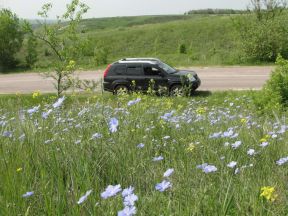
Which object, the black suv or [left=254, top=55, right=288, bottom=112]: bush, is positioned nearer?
[left=254, top=55, right=288, bottom=112]: bush

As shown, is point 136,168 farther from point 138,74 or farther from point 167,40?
point 167,40

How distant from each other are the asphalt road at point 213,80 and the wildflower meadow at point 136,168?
15872 mm

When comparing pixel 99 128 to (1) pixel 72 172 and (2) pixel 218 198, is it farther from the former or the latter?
(2) pixel 218 198

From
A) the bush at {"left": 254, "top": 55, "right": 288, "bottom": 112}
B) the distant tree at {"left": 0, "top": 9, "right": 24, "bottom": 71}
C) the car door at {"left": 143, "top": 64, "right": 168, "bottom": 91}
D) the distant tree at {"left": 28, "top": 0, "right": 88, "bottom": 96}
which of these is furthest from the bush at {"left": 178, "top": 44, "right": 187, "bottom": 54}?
the bush at {"left": 254, "top": 55, "right": 288, "bottom": 112}

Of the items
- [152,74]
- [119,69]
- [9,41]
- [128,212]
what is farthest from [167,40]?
[128,212]

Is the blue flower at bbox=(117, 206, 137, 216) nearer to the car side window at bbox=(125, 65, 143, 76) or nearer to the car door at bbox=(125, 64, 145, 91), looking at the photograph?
the car door at bbox=(125, 64, 145, 91)

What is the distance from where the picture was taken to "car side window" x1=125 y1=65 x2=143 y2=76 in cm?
1809

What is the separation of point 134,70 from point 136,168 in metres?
15.2

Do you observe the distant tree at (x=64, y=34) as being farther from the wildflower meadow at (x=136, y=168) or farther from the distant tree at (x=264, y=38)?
the distant tree at (x=264, y=38)

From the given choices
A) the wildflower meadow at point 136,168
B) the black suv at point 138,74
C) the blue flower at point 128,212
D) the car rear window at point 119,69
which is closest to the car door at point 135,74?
the black suv at point 138,74

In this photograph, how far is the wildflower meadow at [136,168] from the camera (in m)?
2.30

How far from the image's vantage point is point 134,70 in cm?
1816

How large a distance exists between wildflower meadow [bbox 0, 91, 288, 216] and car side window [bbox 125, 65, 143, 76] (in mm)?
13586

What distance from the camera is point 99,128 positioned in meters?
3.55
